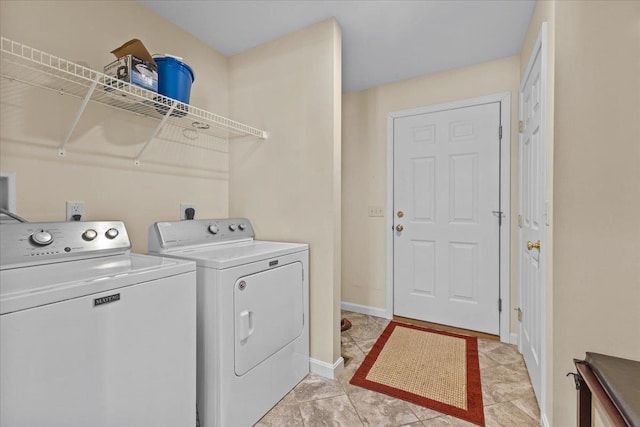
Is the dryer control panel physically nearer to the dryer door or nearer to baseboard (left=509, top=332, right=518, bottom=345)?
the dryer door

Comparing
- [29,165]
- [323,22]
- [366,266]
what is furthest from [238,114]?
[366,266]

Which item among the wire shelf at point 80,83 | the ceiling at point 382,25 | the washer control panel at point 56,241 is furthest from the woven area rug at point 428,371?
the ceiling at point 382,25

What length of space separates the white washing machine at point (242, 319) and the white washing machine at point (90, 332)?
0.12 m

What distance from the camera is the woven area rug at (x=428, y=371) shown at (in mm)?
1639

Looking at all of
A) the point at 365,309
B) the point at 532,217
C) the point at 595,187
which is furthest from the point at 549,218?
the point at 365,309

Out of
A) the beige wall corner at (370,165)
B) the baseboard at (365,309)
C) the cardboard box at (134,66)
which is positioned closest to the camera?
the cardboard box at (134,66)

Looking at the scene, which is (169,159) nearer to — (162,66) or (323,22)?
(162,66)

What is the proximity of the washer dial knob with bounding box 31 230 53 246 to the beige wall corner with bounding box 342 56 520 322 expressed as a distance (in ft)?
7.85

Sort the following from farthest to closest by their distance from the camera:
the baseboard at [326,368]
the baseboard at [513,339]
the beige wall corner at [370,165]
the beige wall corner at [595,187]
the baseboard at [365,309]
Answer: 1. the baseboard at [365,309]
2. the beige wall corner at [370,165]
3. the baseboard at [513,339]
4. the baseboard at [326,368]
5. the beige wall corner at [595,187]

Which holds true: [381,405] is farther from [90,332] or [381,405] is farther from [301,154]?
[301,154]

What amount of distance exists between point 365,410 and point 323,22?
2.34 m

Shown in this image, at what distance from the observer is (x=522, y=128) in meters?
2.16

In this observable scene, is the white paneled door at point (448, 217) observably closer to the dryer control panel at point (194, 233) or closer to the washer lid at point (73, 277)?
the dryer control panel at point (194, 233)

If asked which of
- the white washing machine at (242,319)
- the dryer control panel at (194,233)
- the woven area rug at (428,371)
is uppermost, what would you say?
the dryer control panel at (194,233)
